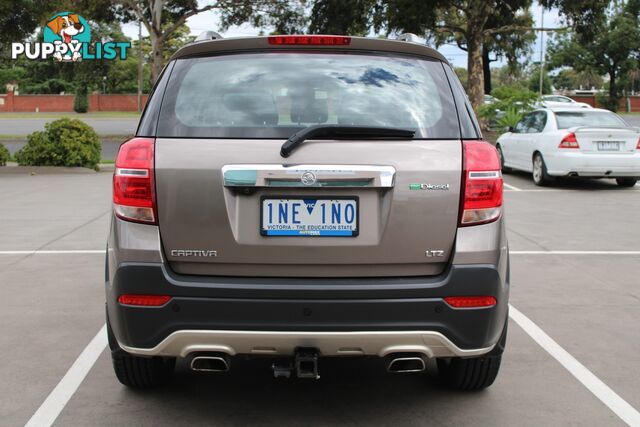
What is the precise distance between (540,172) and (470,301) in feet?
41.2

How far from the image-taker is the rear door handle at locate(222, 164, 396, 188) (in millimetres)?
3424

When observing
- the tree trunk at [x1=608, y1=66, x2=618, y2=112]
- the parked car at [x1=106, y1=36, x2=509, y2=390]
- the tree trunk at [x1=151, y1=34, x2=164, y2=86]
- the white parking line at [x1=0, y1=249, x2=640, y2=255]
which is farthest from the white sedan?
the tree trunk at [x1=608, y1=66, x2=618, y2=112]

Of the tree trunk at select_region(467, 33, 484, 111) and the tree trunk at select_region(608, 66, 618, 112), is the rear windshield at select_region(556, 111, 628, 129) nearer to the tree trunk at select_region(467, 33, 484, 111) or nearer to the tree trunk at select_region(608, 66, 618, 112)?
the tree trunk at select_region(467, 33, 484, 111)

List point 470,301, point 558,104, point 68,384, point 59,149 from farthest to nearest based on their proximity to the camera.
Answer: point 558,104
point 59,149
point 68,384
point 470,301

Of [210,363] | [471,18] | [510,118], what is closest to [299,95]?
[210,363]

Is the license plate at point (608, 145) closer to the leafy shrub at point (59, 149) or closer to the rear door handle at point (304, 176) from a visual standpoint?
the leafy shrub at point (59, 149)

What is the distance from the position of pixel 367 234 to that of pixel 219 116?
0.85m

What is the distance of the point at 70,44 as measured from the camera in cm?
3741

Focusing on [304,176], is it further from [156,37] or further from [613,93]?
[613,93]

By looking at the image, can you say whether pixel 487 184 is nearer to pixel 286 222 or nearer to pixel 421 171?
pixel 421 171

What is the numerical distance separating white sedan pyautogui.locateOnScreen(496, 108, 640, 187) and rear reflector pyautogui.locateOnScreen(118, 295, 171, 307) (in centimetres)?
1228

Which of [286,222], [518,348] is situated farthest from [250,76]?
[518,348]

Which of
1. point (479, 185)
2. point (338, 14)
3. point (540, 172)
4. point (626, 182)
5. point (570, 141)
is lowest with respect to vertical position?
point (626, 182)

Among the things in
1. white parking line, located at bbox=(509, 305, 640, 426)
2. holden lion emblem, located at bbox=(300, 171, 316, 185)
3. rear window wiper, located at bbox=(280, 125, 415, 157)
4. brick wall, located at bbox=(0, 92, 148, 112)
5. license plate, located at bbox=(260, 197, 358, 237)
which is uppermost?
rear window wiper, located at bbox=(280, 125, 415, 157)
